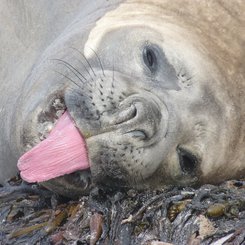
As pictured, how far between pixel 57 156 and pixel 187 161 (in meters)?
1.03

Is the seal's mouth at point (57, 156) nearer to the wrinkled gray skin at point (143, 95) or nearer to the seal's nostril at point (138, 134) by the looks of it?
the wrinkled gray skin at point (143, 95)

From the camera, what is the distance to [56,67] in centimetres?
508

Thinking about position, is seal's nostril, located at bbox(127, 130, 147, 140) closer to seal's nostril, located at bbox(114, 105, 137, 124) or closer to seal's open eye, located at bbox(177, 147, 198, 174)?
seal's nostril, located at bbox(114, 105, 137, 124)

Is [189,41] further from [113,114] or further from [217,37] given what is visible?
[113,114]

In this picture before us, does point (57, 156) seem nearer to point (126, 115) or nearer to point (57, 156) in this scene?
point (57, 156)

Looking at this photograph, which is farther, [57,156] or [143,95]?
[143,95]

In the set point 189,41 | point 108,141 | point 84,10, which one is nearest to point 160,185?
point 108,141

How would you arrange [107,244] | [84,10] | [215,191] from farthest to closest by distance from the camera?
[84,10], [215,191], [107,244]

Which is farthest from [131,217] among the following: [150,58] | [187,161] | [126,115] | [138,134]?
[150,58]

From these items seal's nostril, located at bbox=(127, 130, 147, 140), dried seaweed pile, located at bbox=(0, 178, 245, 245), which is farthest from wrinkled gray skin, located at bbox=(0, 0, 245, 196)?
dried seaweed pile, located at bbox=(0, 178, 245, 245)

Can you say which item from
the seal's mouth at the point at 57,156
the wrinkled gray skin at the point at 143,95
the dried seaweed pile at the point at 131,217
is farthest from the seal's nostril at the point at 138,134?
the dried seaweed pile at the point at 131,217

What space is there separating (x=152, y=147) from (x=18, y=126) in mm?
960

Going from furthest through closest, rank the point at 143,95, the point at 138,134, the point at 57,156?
1. the point at 143,95
2. the point at 138,134
3. the point at 57,156

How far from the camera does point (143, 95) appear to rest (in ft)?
15.5
